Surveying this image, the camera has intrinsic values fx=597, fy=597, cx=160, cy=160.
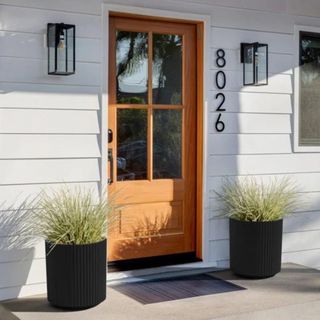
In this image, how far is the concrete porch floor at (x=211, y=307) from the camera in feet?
11.8

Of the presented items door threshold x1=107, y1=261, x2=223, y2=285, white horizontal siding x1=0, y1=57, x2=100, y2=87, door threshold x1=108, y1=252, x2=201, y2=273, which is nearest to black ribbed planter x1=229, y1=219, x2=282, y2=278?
door threshold x1=107, y1=261, x2=223, y2=285

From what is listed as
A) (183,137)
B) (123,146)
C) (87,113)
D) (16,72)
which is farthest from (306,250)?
(16,72)

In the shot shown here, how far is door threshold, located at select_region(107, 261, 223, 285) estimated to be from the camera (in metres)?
4.32

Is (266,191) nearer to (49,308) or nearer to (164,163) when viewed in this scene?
(164,163)

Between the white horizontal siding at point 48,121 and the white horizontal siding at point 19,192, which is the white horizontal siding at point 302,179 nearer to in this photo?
the white horizontal siding at point 48,121

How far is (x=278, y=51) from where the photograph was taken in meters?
5.02

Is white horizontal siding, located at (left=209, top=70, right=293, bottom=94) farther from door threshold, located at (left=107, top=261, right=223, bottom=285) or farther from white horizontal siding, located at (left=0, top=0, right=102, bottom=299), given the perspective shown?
door threshold, located at (left=107, top=261, right=223, bottom=285)

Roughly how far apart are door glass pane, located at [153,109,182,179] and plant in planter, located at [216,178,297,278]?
1.62 feet

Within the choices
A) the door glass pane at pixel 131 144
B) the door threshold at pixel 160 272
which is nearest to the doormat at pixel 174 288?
the door threshold at pixel 160 272

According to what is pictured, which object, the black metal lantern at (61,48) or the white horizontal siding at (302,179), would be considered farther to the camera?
the white horizontal siding at (302,179)

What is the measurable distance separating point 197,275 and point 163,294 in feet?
1.85

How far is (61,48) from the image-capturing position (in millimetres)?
→ 3936

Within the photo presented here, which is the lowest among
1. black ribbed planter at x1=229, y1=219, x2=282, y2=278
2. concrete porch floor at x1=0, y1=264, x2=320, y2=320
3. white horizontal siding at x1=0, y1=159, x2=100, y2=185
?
concrete porch floor at x1=0, y1=264, x2=320, y2=320

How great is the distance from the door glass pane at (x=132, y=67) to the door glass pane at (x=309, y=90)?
1.49 metres
